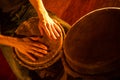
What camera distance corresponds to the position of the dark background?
8.11 feet

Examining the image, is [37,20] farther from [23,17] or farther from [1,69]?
[1,69]

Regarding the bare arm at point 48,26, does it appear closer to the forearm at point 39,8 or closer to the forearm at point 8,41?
the forearm at point 39,8

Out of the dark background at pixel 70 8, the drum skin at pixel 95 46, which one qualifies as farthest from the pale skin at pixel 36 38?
the dark background at pixel 70 8

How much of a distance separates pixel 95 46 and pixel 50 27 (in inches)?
19.1

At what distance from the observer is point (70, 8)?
2764 millimetres

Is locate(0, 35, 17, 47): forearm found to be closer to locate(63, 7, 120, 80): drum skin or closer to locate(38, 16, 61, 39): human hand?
locate(38, 16, 61, 39): human hand

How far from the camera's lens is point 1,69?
2.52 meters

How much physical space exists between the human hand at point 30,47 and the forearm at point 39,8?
7.8 inches

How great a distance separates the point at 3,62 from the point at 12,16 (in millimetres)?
866

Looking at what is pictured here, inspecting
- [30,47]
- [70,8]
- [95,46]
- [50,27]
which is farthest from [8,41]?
[70,8]

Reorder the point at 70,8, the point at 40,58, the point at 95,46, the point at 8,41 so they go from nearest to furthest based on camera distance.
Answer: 1. the point at 95,46
2. the point at 40,58
3. the point at 8,41
4. the point at 70,8

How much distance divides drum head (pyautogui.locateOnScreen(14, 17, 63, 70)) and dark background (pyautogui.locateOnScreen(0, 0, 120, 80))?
2.86ft

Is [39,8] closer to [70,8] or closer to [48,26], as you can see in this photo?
[48,26]

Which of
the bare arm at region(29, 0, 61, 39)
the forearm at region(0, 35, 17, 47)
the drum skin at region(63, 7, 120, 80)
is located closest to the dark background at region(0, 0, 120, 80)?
the forearm at region(0, 35, 17, 47)
